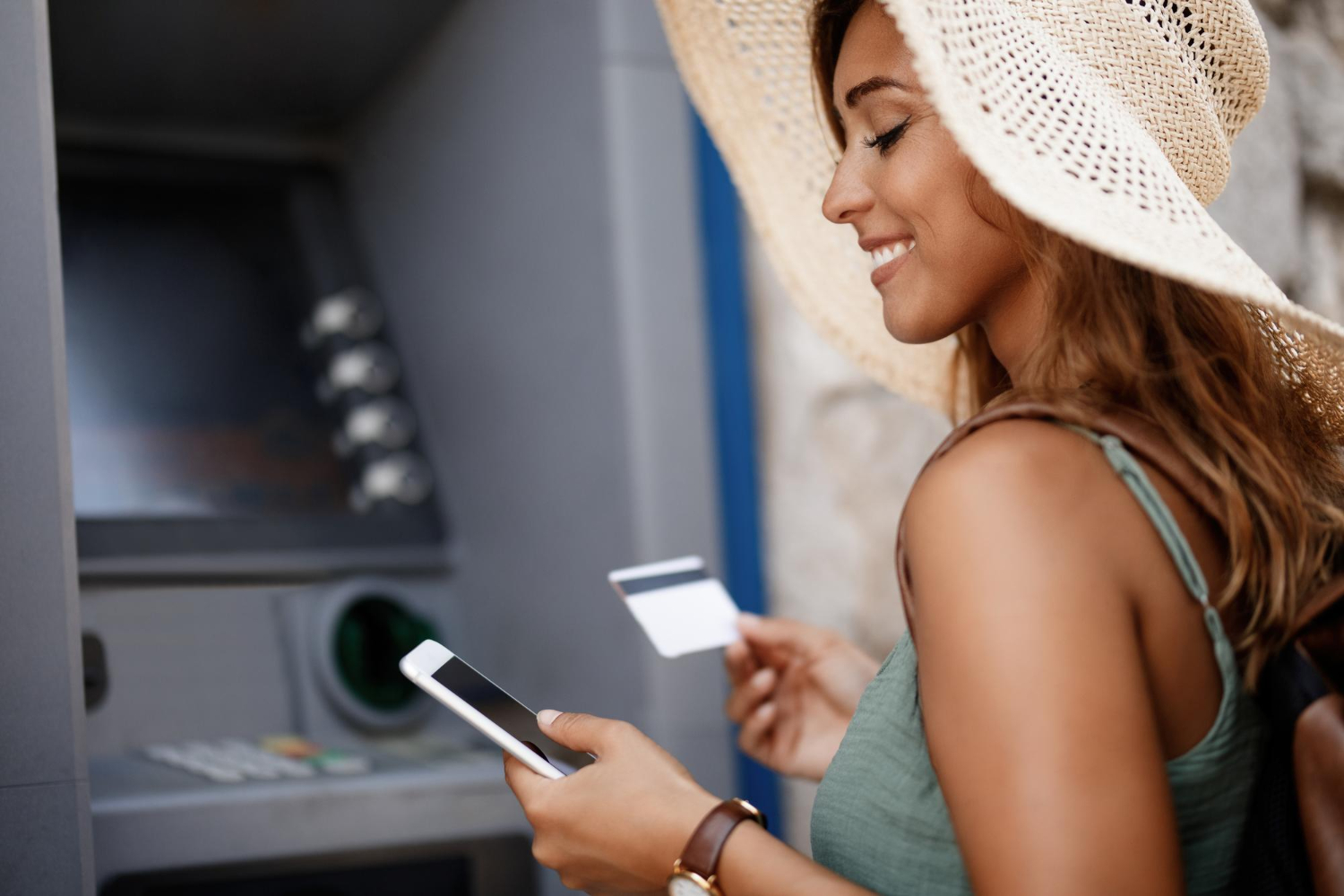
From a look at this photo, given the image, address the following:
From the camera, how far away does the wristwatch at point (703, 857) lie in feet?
2.39

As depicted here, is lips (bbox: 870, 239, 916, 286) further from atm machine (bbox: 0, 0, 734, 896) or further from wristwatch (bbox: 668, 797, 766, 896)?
atm machine (bbox: 0, 0, 734, 896)

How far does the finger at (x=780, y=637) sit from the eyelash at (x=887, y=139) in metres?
0.46

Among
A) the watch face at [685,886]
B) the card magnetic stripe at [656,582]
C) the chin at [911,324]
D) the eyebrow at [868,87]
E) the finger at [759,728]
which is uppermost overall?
the eyebrow at [868,87]

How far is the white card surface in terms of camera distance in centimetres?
106

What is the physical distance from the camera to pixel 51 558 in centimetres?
89

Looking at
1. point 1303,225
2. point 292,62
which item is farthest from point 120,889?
point 1303,225

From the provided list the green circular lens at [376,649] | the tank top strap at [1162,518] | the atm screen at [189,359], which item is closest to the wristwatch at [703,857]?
the tank top strap at [1162,518]

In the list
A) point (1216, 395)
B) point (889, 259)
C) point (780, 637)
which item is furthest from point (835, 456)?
point (1216, 395)

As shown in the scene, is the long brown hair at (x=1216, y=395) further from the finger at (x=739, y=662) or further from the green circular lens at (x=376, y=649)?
the green circular lens at (x=376, y=649)

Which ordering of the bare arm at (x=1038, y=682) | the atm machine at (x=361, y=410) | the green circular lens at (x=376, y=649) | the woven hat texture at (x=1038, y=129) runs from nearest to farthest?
the bare arm at (x=1038, y=682) → the woven hat texture at (x=1038, y=129) → the atm machine at (x=361, y=410) → the green circular lens at (x=376, y=649)

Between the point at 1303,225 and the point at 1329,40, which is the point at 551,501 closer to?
the point at 1303,225

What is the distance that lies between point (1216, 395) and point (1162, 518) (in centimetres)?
14

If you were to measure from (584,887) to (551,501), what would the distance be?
796 millimetres

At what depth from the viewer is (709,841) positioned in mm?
733
